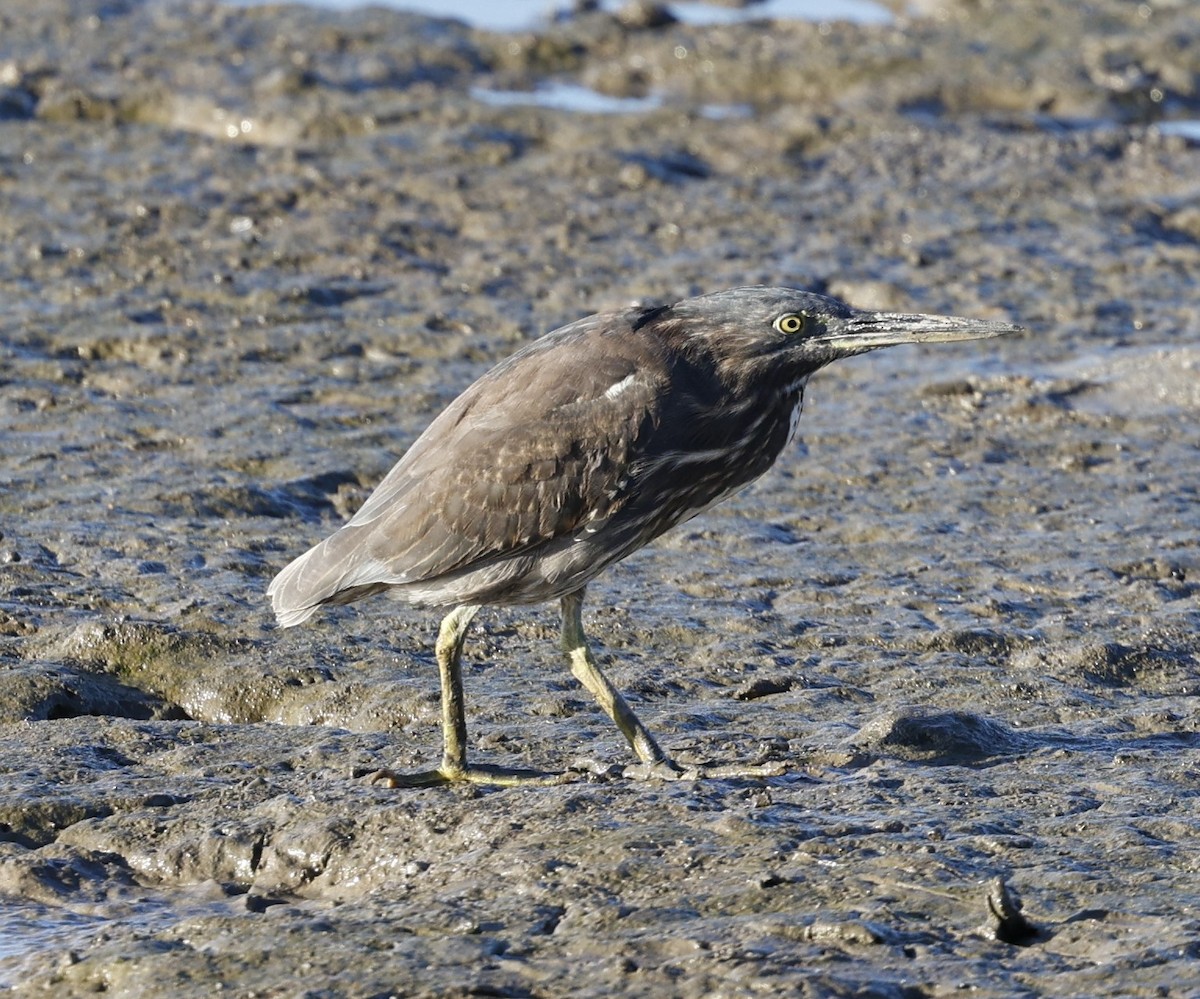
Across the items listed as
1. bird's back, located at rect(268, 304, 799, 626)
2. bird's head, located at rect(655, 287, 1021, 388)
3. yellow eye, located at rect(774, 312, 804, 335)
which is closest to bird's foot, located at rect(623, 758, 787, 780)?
bird's back, located at rect(268, 304, 799, 626)

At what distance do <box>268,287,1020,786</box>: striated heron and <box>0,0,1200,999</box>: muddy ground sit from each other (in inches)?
16.3

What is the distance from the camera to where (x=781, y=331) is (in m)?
5.48

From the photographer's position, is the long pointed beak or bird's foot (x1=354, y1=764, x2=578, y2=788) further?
the long pointed beak

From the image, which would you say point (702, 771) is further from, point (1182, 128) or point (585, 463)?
point (1182, 128)

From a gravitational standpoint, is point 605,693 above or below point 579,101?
below

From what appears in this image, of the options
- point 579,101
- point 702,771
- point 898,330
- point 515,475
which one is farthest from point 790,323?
point 579,101

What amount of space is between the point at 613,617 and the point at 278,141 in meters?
7.07

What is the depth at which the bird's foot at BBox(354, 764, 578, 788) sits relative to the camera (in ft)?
16.9

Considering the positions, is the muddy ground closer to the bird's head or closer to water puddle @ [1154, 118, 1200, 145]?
water puddle @ [1154, 118, 1200, 145]

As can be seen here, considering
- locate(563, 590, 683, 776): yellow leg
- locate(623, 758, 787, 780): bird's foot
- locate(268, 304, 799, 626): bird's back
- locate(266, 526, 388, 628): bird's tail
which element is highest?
locate(268, 304, 799, 626): bird's back

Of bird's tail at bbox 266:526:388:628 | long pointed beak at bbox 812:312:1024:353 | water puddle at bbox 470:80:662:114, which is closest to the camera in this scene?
bird's tail at bbox 266:526:388:628

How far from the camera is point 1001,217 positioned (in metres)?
11.2

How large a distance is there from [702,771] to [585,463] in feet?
2.98

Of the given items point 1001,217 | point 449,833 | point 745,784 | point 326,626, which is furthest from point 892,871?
point 1001,217
